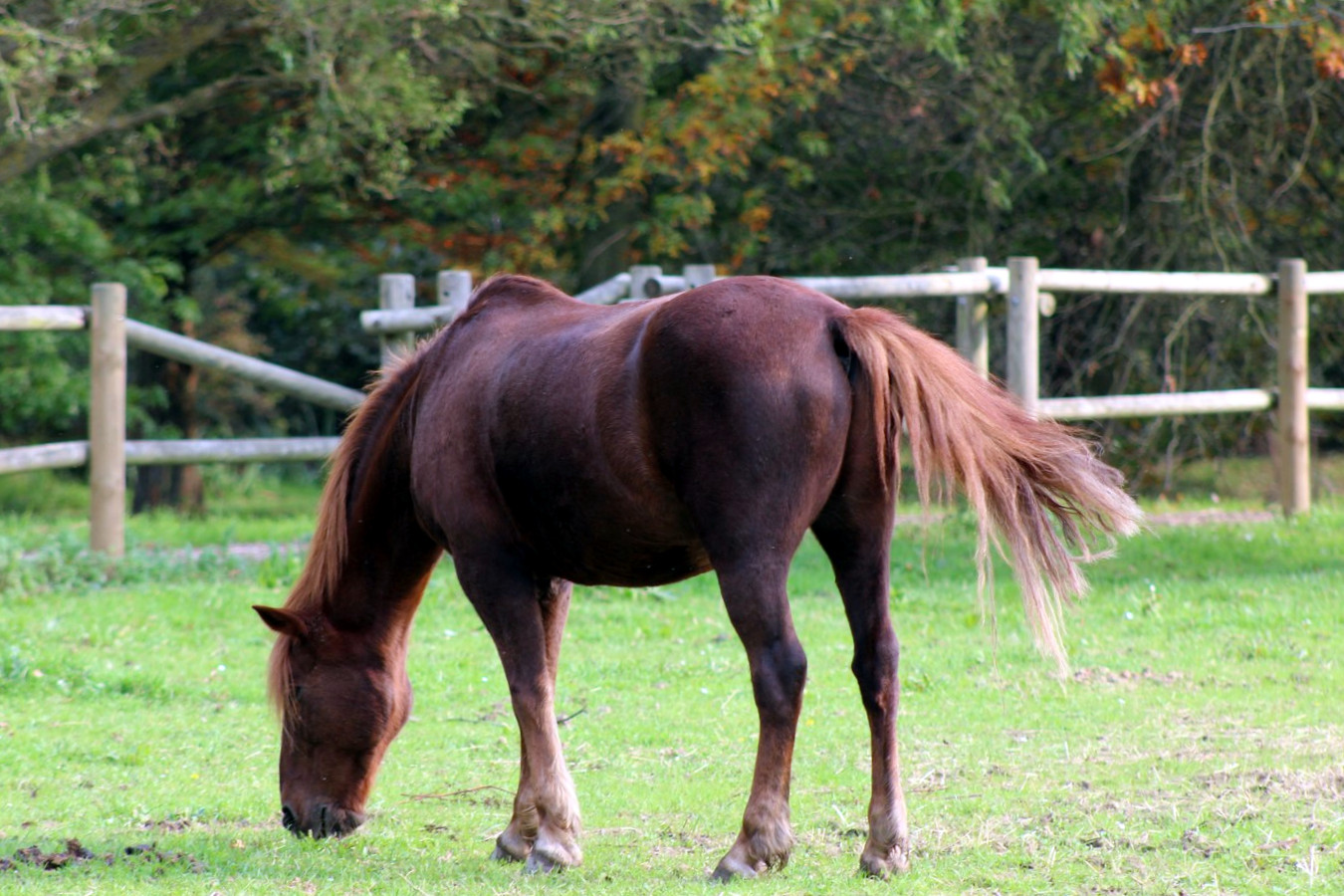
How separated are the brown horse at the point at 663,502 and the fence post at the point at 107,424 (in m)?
4.62

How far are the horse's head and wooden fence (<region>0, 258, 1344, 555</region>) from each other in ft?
14.5

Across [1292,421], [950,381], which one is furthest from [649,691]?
[1292,421]

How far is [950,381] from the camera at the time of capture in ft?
11.8

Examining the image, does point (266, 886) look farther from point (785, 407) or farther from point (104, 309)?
point (104, 309)

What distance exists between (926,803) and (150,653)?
13.4 ft

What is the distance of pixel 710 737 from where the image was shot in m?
5.34

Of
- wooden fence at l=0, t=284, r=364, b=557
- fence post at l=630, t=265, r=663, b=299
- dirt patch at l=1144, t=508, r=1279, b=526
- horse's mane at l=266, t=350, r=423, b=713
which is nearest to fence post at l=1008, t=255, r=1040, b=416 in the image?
dirt patch at l=1144, t=508, r=1279, b=526

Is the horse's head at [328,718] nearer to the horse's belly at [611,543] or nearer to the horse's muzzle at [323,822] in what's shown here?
the horse's muzzle at [323,822]

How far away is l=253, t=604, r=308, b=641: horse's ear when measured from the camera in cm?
409

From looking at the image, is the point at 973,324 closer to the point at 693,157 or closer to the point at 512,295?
the point at 693,157

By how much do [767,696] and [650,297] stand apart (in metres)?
5.16

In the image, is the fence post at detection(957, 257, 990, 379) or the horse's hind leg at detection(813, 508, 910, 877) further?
the fence post at detection(957, 257, 990, 379)

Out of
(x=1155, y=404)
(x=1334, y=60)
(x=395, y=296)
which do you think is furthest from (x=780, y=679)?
(x=1334, y=60)

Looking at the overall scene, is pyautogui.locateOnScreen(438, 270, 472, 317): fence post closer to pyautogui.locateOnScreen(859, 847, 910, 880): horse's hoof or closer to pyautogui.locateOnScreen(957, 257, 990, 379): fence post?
pyautogui.locateOnScreen(957, 257, 990, 379): fence post
